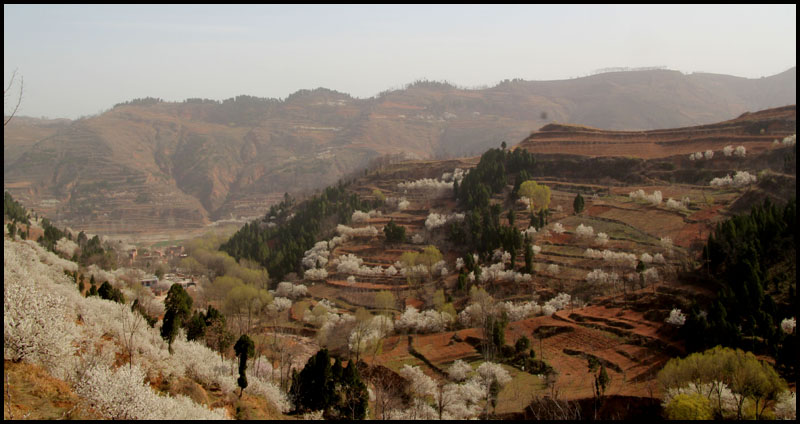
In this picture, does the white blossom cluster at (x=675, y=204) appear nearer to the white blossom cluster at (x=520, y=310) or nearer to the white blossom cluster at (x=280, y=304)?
the white blossom cluster at (x=520, y=310)

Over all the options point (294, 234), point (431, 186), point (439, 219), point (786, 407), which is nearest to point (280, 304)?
point (439, 219)

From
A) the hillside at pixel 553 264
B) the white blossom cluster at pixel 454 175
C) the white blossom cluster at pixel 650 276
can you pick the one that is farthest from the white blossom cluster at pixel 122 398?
the white blossom cluster at pixel 454 175

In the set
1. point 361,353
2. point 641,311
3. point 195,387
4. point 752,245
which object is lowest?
point 361,353

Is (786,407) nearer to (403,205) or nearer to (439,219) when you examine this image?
(439,219)

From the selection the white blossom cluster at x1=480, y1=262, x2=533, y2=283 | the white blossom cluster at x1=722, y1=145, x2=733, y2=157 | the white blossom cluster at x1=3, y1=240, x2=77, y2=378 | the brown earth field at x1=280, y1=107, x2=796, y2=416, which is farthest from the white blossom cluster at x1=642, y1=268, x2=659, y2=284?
the white blossom cluster at x1=3, y1=240, x2=77, y2=378

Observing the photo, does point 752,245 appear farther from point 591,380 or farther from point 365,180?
point 365,180

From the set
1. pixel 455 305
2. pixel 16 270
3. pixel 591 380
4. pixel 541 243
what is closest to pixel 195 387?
pixel 16 270

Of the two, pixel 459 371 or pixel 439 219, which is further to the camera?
pixel 439 219
